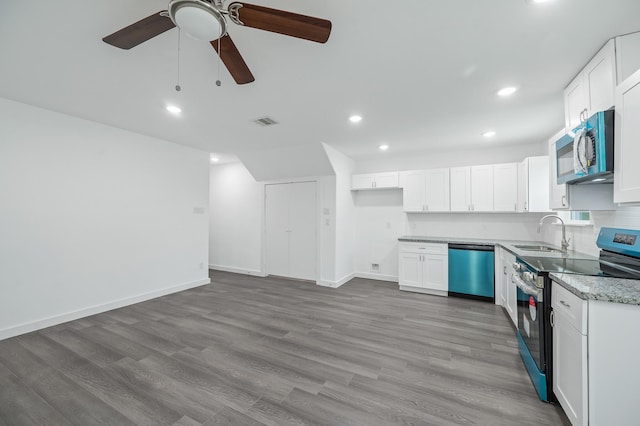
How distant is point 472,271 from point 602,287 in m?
2.72

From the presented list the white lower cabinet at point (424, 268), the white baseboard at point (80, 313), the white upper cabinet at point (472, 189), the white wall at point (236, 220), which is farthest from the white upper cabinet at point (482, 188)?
the white baseboard at point (80, 313)

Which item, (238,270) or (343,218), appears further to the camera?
(238,270)

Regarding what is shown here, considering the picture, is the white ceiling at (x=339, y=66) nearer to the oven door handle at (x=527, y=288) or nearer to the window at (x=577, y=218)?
the window at (x=577, y=218)

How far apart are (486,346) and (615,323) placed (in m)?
1.51

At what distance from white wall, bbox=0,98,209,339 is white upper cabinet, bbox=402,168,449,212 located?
13.6ft

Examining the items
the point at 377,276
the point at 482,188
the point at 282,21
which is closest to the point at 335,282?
the point at 377,276

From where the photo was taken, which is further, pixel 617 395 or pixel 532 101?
pixel 532 101

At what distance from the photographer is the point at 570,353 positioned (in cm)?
154

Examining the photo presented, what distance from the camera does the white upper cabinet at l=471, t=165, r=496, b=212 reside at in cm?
425

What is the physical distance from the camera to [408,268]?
4.54 meters

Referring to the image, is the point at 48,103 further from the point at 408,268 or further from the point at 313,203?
the point at 408,268

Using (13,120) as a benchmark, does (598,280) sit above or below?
below

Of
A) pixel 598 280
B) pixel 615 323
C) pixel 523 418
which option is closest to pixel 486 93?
pixel 598 280

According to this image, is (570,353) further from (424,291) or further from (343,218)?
(343,218)
